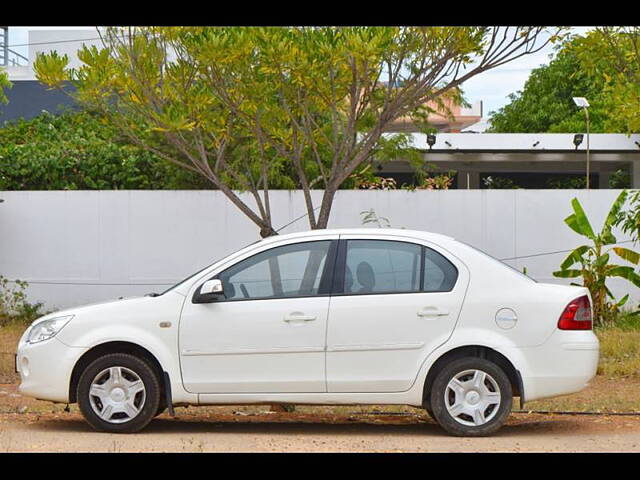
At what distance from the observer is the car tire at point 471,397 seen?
834cm

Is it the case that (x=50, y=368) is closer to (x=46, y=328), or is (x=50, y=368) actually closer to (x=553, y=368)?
(x=46, y=328)

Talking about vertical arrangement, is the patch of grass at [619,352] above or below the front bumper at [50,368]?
below

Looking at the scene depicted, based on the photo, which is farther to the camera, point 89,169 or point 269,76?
point 89,169

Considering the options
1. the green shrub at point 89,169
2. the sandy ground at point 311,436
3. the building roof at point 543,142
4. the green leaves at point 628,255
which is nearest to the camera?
the sandy ground at point 311,436

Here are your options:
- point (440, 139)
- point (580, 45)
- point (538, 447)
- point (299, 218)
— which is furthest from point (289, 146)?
point (440, 139)

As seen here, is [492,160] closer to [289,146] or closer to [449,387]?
[289,146]

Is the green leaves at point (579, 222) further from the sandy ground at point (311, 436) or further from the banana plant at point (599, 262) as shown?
the sandy ground at point (311, 436)

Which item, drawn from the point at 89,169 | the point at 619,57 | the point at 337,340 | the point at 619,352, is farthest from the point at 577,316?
the point at 89,169

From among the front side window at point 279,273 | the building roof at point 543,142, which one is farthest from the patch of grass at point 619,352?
the building roof at point 543,142

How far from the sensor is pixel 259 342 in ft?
27.9

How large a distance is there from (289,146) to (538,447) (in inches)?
293

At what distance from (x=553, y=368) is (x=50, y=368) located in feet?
12.8

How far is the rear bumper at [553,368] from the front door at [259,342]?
62.1 inches

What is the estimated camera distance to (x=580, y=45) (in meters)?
12.7
